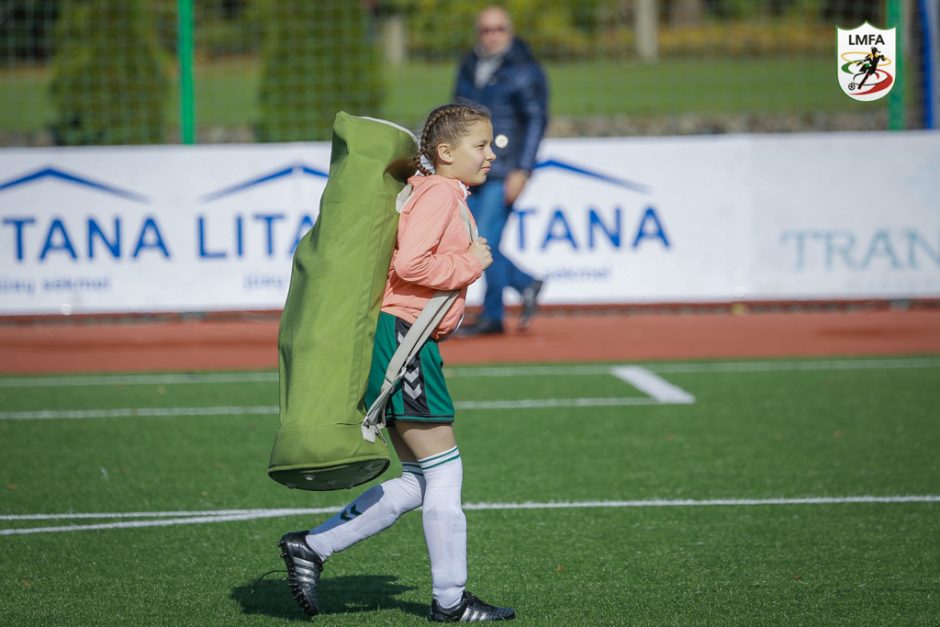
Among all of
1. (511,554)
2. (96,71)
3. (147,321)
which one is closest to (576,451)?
(511,554)

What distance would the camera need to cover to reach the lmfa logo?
423 cm

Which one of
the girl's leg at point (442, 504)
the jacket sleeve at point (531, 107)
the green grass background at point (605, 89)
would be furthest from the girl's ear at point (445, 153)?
the green grass background at point (605, 89)

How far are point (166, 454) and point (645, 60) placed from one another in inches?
640

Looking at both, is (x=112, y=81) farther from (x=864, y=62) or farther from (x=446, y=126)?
(x=864, y=62)

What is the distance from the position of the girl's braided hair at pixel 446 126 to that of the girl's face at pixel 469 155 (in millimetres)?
17

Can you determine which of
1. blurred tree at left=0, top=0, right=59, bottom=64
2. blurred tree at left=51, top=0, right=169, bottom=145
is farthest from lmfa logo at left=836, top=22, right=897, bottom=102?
blurred tree at left=0, top=0, right=59, bottom=64

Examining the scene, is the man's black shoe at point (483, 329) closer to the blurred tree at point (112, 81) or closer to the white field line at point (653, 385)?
the white field line at point (653, 385)

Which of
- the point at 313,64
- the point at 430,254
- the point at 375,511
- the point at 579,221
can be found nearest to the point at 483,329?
the point at 579,221

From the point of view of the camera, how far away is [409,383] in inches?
151

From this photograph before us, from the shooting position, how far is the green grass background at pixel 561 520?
4234 mm

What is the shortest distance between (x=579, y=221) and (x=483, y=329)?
149cm

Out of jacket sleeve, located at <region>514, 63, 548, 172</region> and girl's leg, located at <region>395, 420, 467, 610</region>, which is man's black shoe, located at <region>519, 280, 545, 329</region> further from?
girl's leg, located at <region>395, 420, 467, 610</region>

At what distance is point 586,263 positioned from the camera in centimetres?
1164

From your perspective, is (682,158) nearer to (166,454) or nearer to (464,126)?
(166,454)
